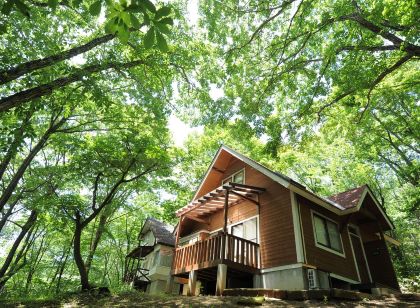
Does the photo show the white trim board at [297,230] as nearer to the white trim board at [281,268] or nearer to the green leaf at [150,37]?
the white trim board at [281,268]

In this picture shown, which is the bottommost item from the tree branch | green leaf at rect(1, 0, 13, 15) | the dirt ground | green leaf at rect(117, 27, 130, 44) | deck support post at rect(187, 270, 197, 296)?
the dirt ground

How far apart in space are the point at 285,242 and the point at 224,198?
4.25 m

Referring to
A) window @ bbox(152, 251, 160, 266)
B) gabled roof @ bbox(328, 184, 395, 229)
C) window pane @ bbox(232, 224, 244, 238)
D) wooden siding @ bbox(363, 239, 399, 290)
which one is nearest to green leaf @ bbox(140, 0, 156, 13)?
gabled roof @ bbox(328, 184, 395, 229)

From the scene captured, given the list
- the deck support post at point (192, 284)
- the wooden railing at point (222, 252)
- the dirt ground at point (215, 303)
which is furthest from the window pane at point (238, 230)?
the dirt ground at point (215, 303)

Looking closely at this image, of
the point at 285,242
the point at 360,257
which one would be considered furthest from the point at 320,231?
the point at 360,257

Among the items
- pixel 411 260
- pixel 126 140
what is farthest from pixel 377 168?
pixel 126 140

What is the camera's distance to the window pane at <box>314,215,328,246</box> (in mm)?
12341

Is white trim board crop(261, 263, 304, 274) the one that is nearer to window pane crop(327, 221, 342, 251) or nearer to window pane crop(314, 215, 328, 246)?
window pane crop(314, 215, 328, 246)

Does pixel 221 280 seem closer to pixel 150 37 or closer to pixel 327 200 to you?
pixel 327 200

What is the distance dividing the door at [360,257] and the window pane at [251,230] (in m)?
5.24

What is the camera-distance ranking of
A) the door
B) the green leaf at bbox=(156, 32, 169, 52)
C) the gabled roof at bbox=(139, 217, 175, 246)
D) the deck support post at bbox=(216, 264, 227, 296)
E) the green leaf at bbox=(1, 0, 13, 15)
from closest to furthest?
the green leaf at bbox=(156, 32, 169, 52)
the green leaf at bbox=(1, 0, 13, 15)
the deck support post at bbox=(216, 264, 227, 296)
the door
the gabled roof at bbox=(139, 217, 175, 246)

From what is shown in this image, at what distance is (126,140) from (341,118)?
36.0ft

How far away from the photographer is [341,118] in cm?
1356

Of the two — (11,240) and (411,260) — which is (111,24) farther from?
(11,240)
